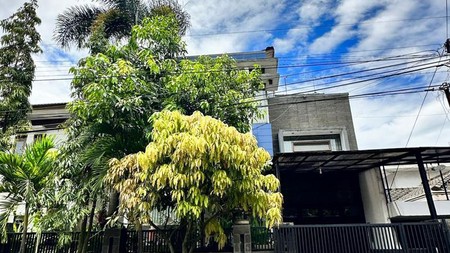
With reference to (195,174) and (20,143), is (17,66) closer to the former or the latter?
(20,143)

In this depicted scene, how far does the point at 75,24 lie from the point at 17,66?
2.48m

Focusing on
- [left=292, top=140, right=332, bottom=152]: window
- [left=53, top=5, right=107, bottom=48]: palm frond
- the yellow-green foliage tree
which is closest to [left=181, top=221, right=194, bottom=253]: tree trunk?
the yellow-green foliage tree

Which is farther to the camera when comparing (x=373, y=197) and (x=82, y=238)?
(x=373, y=197)

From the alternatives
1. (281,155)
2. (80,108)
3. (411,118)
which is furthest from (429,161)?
(80,108)

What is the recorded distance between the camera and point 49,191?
7.16 meters

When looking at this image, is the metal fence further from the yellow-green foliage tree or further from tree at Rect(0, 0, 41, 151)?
the yellow-green foliage tree

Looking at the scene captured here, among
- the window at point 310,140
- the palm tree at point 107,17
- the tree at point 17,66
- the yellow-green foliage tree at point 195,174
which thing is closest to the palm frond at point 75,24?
the palm tree at point 107,17

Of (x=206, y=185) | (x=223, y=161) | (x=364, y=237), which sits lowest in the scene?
(x=364, y=237)

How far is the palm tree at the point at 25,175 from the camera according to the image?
7164mm

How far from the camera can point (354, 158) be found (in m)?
9.13

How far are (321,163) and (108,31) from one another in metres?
8.60

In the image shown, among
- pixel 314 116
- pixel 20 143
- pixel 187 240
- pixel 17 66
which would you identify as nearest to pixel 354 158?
pixel 314 116

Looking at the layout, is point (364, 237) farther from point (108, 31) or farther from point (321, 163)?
point (108, 31)

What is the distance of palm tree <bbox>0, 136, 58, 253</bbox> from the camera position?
7.16 metres
